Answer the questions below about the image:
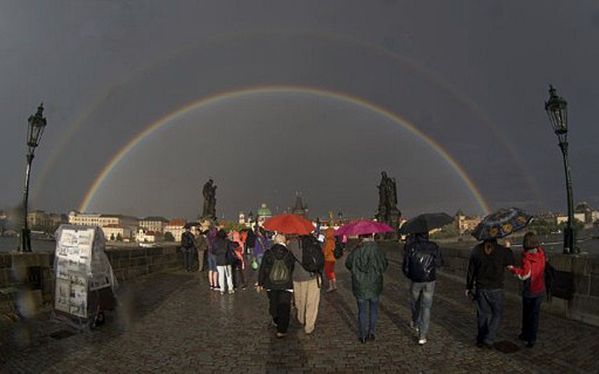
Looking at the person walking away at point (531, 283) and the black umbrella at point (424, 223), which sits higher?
the black umbrella at point (424, 223)

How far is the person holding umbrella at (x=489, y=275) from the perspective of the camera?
21.7 ft

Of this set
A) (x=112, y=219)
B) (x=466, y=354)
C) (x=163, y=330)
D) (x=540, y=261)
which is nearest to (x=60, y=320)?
(x=163, y=330)

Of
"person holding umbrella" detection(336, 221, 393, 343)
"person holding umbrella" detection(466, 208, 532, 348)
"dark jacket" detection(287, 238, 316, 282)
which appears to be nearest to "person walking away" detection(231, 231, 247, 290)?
"dark jacket" detection(287, 238, 316, 282)

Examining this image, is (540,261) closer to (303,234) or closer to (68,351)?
(303,234)

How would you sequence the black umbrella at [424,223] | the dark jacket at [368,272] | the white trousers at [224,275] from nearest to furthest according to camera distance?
1. the dark jacket at [368,272]
2. the black umbrella at [424,223]
3. the white trousers at [224,275]

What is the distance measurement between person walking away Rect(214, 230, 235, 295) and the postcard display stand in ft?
12.5

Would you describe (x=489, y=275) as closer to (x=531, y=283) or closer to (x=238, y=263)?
(x=531, y=283)

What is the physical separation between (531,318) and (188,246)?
14.2m

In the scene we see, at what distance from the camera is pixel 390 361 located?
6094mm

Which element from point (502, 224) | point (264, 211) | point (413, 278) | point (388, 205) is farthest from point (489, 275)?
point (264, 211)

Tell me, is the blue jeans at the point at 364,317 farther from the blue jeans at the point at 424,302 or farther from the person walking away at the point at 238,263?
the person walking away at the point at 238,263

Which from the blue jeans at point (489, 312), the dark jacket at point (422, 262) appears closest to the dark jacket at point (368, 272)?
the dark jacket at point (422, 262)

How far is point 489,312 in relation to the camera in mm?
6699

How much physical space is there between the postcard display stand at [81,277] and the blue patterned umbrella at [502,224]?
19.2 ft
